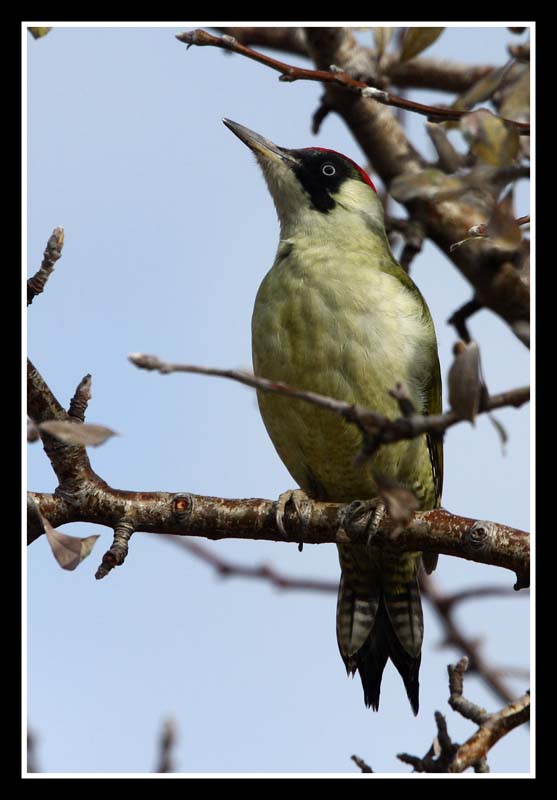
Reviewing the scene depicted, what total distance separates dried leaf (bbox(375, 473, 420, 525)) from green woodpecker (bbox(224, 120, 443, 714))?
5.57ft

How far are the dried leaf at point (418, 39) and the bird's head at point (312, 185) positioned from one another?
159cm

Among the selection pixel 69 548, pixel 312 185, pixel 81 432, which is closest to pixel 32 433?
pixel 81 432

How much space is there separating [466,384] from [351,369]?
1.97 m

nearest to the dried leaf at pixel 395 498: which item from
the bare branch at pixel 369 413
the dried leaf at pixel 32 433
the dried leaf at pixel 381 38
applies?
the bare branch at pixel 369 413

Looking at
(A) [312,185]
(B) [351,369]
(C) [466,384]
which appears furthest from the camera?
(A) [312,185]

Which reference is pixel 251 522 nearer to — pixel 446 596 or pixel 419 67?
pixel 446 596

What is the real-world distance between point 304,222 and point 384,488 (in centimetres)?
276

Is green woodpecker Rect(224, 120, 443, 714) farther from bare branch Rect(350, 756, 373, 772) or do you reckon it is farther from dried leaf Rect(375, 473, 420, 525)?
dried leaf Rect(375, 473, 420, 525)

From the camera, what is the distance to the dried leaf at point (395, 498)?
2.18 meters

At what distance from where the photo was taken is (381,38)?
3562 mm

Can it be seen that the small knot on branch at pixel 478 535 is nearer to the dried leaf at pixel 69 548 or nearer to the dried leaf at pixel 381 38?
the dried leaf at pixel 69 548

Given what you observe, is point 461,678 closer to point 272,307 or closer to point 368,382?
point 368,382
